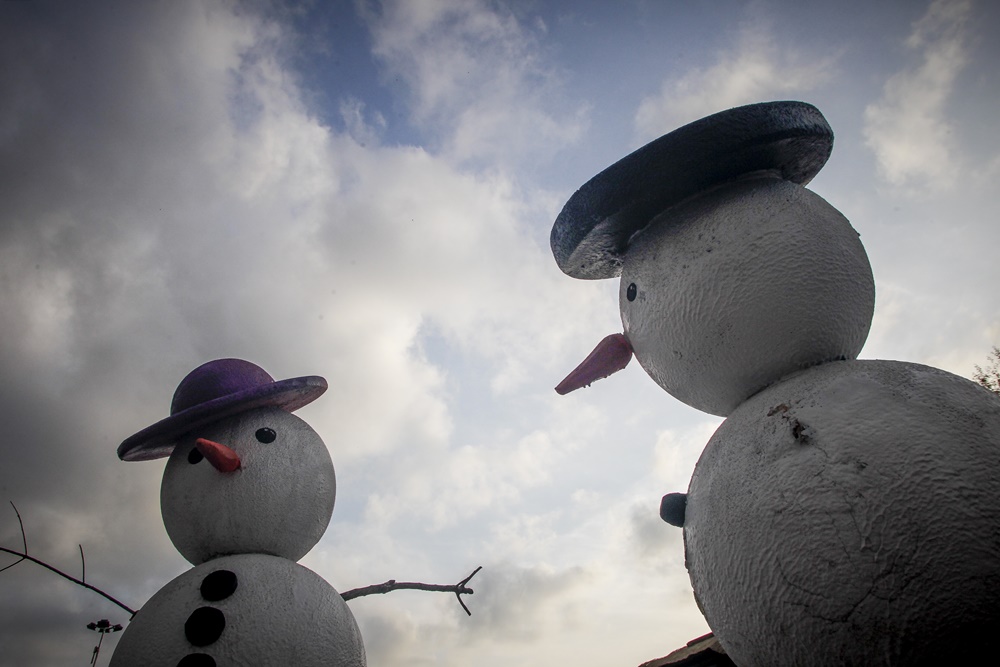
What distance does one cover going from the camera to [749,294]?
1.74m

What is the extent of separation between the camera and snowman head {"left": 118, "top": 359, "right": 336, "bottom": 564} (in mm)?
2432

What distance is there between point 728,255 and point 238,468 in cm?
213

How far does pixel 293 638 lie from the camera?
2105 mm

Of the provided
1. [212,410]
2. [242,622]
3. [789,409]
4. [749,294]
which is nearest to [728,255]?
[749,294]

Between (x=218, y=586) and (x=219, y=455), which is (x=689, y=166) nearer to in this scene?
(x=219, y=455)

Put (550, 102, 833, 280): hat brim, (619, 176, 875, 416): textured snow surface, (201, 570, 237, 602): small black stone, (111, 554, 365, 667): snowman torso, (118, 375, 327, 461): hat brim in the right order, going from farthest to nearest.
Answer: (118, 375, 327, 461): hat brim → (201, 570, 237, 602): small black stone → (111, 554, 365, 667): snowman torso → (550, 102, 833, 280): hat brim → (619, 176, 875, 416): textured snow surface

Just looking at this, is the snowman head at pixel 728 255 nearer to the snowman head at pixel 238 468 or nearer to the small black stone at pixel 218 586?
the snowman head at pixel 238 468

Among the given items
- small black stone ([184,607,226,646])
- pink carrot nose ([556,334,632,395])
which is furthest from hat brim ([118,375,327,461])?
pink carrot nose ([556,334,632,395])

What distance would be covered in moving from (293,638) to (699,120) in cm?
228

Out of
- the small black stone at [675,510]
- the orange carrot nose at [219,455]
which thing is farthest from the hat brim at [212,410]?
the small black stone at [675,510]

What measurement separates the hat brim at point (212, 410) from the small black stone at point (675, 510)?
1.75 m

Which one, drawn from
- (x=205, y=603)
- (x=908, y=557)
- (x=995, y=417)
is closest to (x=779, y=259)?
(x=995, y=417)

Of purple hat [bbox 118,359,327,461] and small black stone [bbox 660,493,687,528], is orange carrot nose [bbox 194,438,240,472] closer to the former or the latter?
purple hat [bbox 118,359,327,461]

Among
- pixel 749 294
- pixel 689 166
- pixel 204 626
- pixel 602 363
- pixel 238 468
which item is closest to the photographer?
pixel 749 294
